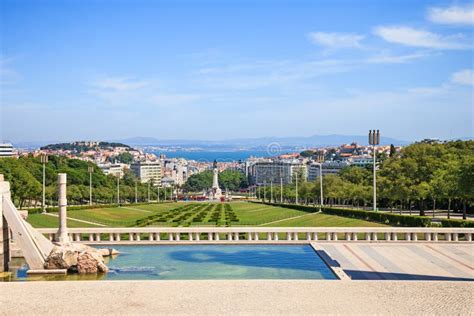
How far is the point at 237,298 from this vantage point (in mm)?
14680

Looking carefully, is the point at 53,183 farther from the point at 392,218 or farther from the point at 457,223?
the point at 457,223

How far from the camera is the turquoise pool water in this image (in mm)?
19266

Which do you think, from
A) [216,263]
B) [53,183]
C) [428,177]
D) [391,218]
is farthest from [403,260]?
[53,183]

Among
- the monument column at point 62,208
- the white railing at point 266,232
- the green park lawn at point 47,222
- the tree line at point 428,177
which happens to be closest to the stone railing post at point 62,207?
the monument column at point 62,208

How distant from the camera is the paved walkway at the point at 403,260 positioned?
18.9 m

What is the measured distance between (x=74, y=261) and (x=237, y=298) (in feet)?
24.2

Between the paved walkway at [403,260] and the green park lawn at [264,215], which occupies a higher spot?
the paved walkway at [403,260]

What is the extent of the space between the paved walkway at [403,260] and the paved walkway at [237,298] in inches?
86.6

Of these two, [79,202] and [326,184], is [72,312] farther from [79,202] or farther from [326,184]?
[79,202]

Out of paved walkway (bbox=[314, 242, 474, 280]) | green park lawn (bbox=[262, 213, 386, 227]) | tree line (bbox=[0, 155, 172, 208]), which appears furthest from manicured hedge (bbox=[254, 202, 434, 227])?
tree line (bbox=[0, 155, 172, 208])

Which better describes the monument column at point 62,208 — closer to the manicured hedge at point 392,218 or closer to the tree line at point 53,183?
the manicured hedge at point 392,218

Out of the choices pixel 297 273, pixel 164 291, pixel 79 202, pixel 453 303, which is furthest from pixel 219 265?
pixel 79 202

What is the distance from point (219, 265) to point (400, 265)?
6071mm

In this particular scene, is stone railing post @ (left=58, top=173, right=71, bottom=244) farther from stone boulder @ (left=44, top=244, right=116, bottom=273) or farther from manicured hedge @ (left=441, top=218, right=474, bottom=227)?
manicured hedge @ (left=441, top=218, right=474, bottom=227)
